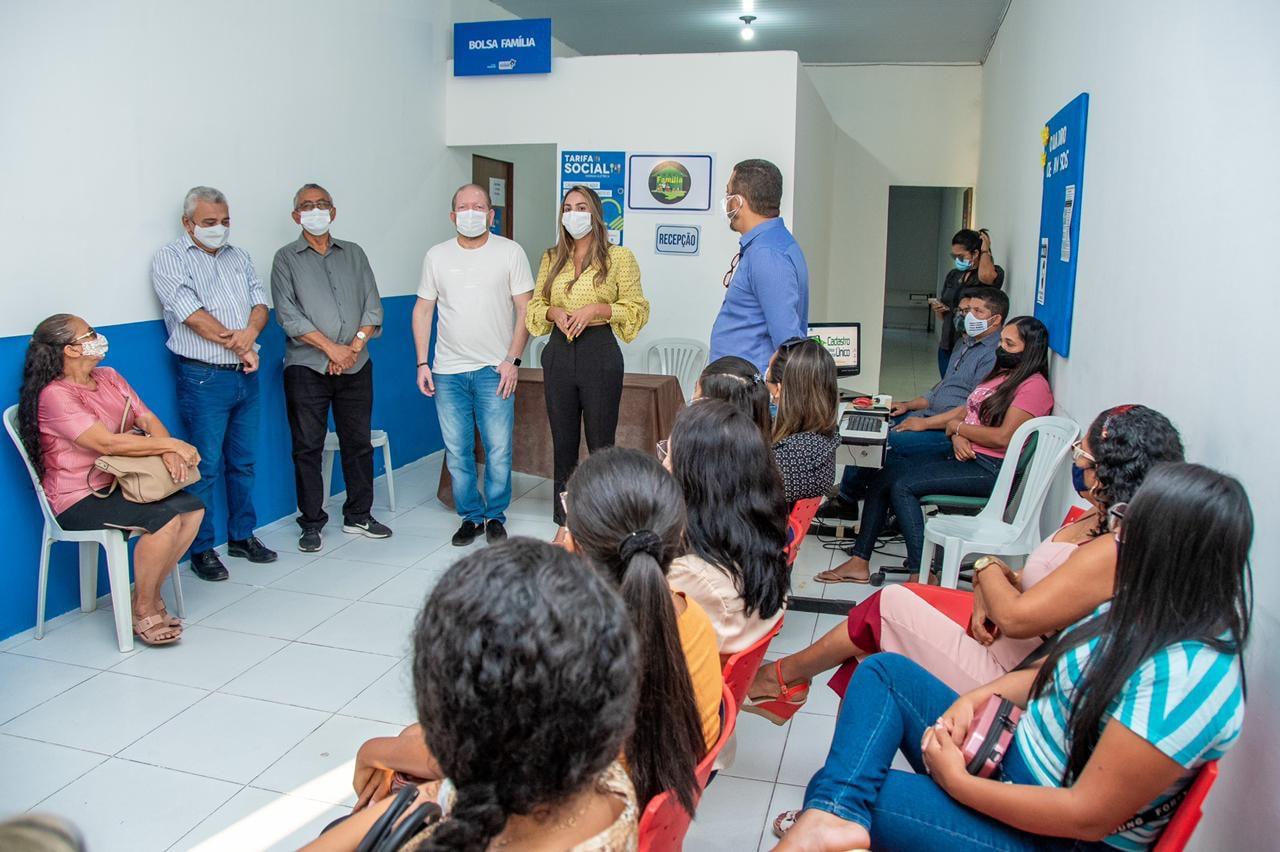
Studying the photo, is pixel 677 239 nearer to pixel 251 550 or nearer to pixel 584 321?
pixel 584 321

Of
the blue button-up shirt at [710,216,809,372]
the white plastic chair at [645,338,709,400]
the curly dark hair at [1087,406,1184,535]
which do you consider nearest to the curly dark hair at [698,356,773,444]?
the blue button-up shirt at [710,216,809,372]

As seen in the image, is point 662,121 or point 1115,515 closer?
point 1115,515

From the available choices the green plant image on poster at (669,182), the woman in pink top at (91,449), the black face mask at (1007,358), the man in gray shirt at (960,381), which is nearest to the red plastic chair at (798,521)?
the man in gray shirt at (960,381)

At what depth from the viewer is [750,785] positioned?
274 cm

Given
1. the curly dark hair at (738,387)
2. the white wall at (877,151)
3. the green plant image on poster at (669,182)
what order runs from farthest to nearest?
the white wall at (877,151)
the green plant image on poster at (669,182)
the curly dark hair at (738,387)

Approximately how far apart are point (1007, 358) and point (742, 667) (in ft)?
8.24

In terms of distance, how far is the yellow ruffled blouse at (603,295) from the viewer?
4.48 m

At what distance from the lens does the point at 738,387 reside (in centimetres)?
307

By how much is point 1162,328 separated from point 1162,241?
24 cm

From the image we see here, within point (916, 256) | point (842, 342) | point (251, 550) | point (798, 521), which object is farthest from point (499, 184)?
point (916, 256)

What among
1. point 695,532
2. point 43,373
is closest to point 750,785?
point 695,532

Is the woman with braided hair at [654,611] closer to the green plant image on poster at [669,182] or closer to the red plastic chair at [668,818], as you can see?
the red plastic chair at [668,818]

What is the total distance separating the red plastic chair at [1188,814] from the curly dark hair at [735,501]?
969 mm

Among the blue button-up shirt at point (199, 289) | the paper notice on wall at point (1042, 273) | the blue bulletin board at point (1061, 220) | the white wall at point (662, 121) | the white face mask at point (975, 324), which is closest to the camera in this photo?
the blue bulletin board at point (1061, 220)
